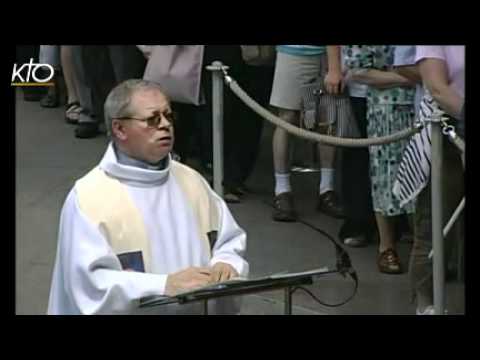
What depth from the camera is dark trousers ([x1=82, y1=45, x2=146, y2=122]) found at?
6.61 metres

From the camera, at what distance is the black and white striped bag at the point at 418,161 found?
543 cm

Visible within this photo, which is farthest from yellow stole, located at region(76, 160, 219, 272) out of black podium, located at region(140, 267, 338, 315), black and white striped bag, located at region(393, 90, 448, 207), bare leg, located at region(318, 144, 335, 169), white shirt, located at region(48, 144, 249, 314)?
bare leg, located at region(318, 144, 335, 169)

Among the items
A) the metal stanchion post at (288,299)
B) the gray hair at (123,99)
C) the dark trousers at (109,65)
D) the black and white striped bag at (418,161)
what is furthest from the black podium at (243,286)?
the dark trousers at (109,65)

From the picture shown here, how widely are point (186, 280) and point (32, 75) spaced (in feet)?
5.13

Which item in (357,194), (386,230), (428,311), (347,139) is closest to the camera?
(347,139)

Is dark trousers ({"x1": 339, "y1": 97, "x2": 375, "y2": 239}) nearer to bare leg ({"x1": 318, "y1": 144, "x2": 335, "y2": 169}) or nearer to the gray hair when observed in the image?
bare leg ({"x1": 318, "y1": 144, "x2": 335, "y2": 169})

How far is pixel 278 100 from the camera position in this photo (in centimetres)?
649

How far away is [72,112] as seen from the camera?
23.0ft

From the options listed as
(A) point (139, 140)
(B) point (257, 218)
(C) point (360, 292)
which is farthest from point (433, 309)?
(A) point (139, 140)

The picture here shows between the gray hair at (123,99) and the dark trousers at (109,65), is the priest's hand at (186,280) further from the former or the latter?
the dark trousers at (109,65)

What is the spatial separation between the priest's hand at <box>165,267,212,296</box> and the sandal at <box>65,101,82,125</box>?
2914 millimetres

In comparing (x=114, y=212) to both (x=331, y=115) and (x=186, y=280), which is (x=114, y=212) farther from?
(x=331, y=115)

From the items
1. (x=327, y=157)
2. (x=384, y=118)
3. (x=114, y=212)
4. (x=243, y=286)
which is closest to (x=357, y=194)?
(x=327, y=157)

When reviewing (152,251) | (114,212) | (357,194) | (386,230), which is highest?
(114,212)
